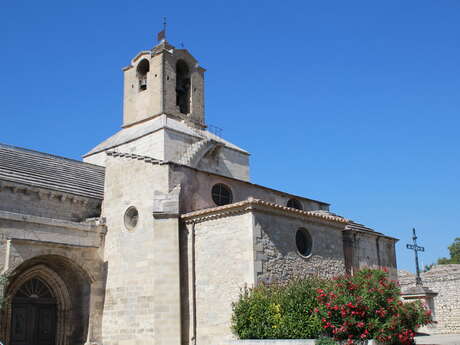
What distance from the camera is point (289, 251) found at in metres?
17.1

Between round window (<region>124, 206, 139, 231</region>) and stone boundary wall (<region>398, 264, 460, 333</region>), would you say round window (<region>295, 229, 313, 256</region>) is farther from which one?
stone boundary wall (<region>398, 264, 460, 333</region>)

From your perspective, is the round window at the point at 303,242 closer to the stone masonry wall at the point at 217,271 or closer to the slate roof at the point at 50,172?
the stone masonry wall at the point at 217,271

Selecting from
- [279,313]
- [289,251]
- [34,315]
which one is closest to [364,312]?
[279,313]

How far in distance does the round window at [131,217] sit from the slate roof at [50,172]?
87.7 inches

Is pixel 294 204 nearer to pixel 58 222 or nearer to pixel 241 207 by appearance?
pixel 241 207

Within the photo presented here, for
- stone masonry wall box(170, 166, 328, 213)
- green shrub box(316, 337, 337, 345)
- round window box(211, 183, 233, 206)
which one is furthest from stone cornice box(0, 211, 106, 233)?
green shrub box(316, 337, 337, 345)

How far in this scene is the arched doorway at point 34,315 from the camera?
17.7 meters

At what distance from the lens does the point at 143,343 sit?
1703cm

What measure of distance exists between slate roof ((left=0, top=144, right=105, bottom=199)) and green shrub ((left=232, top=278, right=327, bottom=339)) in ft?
27.8

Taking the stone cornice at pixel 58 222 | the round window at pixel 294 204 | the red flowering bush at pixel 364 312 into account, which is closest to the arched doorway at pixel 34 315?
the stone cornice at pixel 58 222

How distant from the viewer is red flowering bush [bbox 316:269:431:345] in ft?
42.7

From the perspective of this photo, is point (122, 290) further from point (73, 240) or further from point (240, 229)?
point (240, 229)

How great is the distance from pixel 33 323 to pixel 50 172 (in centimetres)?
576

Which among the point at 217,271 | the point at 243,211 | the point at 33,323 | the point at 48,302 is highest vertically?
the point at 243,211
